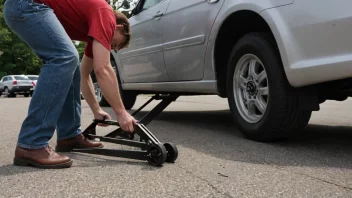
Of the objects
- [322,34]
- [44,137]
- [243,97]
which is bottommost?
[243,97]

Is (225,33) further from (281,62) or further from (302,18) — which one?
(302,18)

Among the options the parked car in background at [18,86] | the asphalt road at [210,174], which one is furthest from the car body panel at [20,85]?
the asphalt road at [210,174]

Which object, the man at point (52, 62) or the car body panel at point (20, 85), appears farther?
the car body panel at point (20, 85)

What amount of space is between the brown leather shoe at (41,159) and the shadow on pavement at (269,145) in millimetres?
1026

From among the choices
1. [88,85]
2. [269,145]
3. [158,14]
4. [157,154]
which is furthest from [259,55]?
[158,14]

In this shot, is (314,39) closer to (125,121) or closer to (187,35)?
(125,121)

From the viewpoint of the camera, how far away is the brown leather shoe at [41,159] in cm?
246

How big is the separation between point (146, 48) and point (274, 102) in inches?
85.2

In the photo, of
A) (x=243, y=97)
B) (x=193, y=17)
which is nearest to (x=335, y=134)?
(x=243, y=97)

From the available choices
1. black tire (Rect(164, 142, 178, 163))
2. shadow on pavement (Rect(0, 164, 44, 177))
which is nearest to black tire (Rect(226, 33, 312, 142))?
black tire (Rect(164, 142, 178, 163))

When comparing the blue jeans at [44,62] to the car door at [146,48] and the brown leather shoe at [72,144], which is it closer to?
the brown leather shoe at [72,144]

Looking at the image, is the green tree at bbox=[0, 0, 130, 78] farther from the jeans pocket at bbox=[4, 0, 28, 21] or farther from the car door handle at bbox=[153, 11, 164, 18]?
the jeans pocket at bbox=[4, 0, 28, 21]

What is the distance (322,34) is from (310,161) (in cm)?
81

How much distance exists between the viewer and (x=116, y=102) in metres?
2.53
